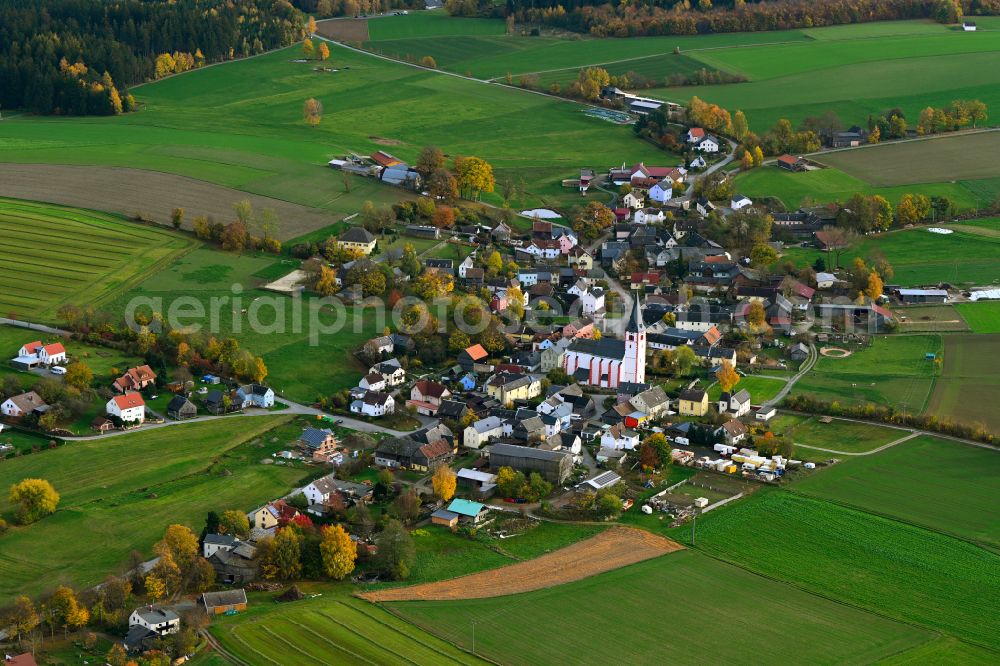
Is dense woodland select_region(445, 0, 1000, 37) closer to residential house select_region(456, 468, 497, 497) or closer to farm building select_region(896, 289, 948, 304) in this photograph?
farm building select_region(896, 289, 948, 304)

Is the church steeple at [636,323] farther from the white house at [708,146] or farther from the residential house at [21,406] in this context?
the white house at [708,146]

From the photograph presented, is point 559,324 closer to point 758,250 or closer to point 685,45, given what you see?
point 758,250

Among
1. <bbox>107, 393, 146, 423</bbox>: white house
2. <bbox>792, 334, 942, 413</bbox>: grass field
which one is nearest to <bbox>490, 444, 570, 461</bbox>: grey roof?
<bbox>792, 334, 942, 413</bbox>: grass field

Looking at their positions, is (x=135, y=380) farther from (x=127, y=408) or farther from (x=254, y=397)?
(x=254, y=397)

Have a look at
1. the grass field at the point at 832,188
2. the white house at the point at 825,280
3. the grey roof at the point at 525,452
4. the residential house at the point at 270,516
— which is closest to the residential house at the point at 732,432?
the grey roof at the point at 525,452

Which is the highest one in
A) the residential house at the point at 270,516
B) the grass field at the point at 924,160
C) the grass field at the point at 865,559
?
the grass field at the point at 924,160

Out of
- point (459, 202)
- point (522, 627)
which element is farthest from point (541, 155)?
point (522, 627)
